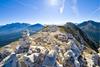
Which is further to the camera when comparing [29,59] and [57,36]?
[57,36]

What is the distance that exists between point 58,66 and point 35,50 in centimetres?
2004

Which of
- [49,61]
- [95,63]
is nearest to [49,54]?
[49,61]

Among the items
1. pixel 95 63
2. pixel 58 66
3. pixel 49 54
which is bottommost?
pixel 95 63

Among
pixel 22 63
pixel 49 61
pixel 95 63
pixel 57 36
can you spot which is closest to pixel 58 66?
pixel 49 61

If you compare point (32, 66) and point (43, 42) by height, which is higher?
point (43, 42)

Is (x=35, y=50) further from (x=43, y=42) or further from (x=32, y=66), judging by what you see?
(x=43, y=42)

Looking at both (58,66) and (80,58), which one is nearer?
(58,66)

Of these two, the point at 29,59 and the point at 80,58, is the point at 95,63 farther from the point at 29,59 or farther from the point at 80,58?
the point at 29,59

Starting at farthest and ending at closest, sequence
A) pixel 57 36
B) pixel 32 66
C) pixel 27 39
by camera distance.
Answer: pixel 57 36, pixel 27 39, pixel 32 66

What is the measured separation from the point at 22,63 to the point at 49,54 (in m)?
17.3

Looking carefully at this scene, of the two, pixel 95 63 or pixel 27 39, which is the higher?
pixel 27 39

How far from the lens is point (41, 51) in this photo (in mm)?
116062

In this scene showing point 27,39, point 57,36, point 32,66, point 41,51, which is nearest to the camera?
point 32,66

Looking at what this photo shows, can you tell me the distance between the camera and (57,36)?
568ft
